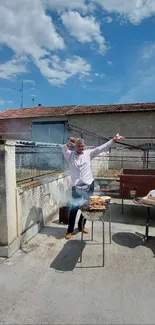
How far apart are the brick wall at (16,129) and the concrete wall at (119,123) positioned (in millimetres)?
4623

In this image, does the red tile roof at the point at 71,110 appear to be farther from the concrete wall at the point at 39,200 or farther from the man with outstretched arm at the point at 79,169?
the man with outstretched arm at the point at 79,169

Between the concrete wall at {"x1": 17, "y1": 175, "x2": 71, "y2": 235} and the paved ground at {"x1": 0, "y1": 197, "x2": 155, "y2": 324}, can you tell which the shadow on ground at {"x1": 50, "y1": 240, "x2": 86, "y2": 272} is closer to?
the paved ground at {"x1": 0, "y1": 197, "x2": 155, "y2": 324}

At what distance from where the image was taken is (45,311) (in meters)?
2.31

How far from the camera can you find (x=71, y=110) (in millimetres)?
19875

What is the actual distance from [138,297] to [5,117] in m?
22.5

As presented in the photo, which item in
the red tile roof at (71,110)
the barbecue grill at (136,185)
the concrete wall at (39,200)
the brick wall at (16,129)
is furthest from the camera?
the brick wall at (16,129)

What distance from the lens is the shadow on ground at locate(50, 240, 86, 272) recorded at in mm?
3201

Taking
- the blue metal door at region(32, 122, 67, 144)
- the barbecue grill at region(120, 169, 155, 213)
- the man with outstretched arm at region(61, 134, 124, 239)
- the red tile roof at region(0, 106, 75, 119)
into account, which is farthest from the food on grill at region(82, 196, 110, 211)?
the red tile roof at region(0, 106, 75, 119)

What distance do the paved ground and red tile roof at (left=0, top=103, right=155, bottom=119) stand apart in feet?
49.3

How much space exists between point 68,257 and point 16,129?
19.7 metres


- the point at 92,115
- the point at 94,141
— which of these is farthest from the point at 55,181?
the point at 92,115

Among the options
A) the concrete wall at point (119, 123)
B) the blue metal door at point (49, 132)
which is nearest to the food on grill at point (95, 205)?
the concrete wall at point (119, 123)

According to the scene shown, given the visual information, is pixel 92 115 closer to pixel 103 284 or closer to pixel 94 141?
pixel 94 141

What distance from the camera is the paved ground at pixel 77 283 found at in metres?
2.27
